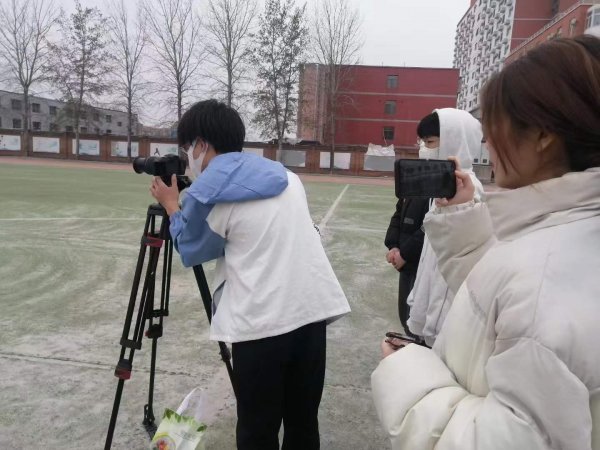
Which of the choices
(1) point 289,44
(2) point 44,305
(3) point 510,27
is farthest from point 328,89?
(2) point 44,305

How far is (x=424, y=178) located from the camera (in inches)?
53.1

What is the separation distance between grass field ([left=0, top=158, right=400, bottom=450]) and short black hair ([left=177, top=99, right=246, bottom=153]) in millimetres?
1581

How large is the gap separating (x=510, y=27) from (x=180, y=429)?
61.8 metres

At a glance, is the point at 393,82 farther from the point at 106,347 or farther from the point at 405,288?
the point at 106,347

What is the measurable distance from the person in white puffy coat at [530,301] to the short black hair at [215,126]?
1195 millimetres

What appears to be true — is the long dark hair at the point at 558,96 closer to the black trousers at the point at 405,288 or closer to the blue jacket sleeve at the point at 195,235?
the blue jacket sleeve at the point at 195,235

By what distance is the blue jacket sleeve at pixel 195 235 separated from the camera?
1.82 m

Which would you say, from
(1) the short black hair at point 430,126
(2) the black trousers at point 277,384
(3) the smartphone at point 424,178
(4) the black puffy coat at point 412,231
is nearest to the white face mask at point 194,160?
(2) the black trousers at point 277,384

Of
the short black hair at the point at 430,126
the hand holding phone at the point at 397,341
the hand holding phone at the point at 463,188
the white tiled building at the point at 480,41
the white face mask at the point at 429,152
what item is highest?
the white tiled building at the point at 480,41

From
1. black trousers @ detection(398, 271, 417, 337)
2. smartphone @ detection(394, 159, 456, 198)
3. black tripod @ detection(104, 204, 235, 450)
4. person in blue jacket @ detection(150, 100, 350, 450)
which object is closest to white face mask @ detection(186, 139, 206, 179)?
person in blue jacket @ detection(150, 100, 350, 450)

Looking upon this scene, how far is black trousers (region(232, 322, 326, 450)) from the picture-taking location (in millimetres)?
1834

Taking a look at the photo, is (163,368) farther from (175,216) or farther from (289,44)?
(289,44)

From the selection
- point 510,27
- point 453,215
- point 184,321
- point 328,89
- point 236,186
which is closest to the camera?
point 453,215

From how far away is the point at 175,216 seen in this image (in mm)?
1942
